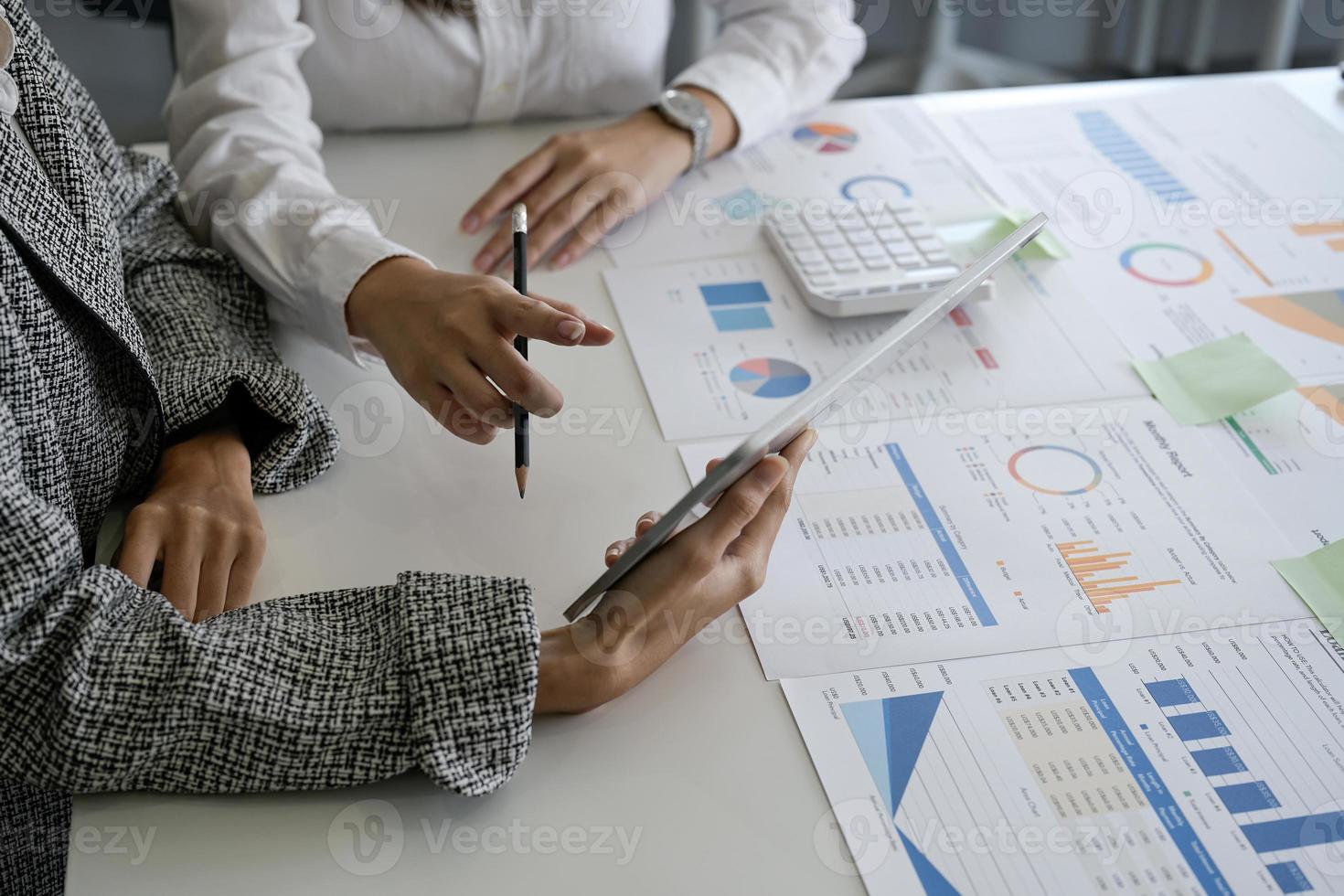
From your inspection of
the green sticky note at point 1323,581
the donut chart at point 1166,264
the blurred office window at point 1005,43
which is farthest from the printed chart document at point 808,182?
the blurred office window at point 1005,43

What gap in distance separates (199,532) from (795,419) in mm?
387

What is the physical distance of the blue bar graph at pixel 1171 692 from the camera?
67cm

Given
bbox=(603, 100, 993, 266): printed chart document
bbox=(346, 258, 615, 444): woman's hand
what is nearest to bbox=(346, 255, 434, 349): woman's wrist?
bbox=(346, 258, 615, 444): woman's hand

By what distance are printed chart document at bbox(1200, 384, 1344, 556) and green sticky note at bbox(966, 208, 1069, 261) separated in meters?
0.25

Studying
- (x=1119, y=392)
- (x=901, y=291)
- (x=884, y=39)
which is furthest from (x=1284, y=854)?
(x=884, y=39)

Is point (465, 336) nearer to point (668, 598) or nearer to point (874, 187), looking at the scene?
point (668, 598)

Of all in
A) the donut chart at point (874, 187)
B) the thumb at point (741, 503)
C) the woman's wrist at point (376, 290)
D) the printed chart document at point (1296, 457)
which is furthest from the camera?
the donut chart at point (874, 187)

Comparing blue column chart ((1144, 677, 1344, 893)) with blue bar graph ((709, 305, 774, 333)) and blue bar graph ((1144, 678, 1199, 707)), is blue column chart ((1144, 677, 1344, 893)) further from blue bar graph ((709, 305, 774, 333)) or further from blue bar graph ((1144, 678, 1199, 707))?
blue bar graph ((709, 305, 774, 333))

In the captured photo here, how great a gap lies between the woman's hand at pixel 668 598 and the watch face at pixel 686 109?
557 millimetres

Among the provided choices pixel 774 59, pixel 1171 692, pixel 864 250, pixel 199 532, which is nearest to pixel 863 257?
pixel 864 250

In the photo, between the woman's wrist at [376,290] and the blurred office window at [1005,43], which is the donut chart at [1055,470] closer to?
the woman's wrist at [376,290]

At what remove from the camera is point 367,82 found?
47.9 inches

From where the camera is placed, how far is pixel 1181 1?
2850 mm

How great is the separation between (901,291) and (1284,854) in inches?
20.8
